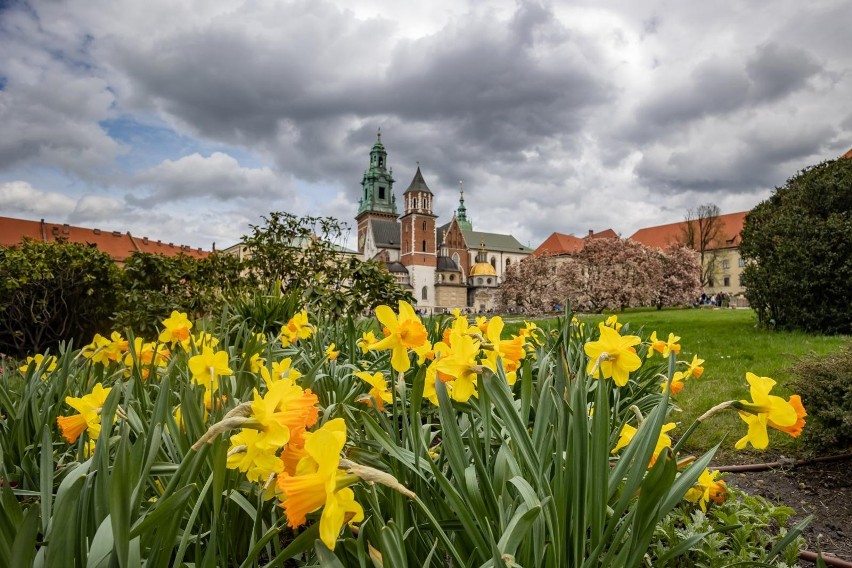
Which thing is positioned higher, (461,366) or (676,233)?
(676,233)

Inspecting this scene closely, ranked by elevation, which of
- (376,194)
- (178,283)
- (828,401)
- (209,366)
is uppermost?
(376,194)

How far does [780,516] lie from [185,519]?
215cm

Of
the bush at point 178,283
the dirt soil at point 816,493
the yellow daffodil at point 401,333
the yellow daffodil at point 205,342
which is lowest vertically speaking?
the dirt soil at point 816,493

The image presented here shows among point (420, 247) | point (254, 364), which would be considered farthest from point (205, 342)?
point (420, 247)

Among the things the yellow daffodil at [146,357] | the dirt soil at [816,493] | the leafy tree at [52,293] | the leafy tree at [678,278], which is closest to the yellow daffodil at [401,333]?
the yellow daffodil at [146,357]

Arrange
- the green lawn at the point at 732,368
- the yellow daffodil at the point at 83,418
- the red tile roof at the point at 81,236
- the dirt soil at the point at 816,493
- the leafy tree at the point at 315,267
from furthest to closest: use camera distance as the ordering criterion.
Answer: the red tile roof at the point at 81,236 < the leafy tree at the point at 315,267 < the green lawn at the point at 732,368 < the dirt soil at the point at 816,493 < the yellow daffodil at the point at 83,418

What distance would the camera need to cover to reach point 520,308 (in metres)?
35.1

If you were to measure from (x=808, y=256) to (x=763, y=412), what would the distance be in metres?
11.1

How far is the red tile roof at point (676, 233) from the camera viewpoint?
2366 inches

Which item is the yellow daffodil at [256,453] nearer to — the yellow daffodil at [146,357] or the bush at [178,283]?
the yellow daffodil at [146,357]

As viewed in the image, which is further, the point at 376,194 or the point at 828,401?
the point at 376,194

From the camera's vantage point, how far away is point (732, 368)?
5.93 meters

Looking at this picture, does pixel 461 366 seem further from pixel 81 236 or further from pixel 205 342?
pixel 81 236

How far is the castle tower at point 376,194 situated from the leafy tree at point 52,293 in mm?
71514
